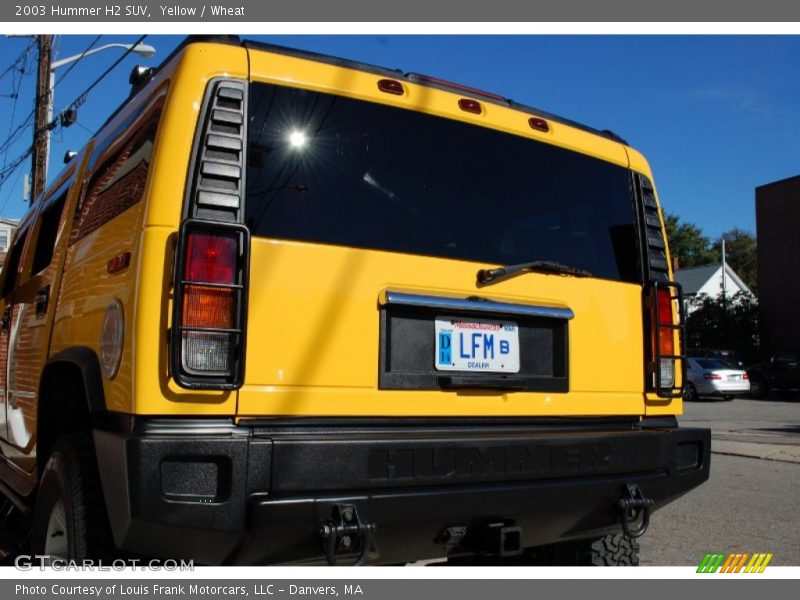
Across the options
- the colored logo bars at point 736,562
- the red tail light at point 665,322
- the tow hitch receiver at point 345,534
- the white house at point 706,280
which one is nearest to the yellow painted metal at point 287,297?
the tow hitch receiver at point 345,534

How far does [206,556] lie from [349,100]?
5.56 ft

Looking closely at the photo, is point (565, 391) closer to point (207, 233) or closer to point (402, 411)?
point (402, 411)

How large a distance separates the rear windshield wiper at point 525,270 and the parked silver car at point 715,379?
19.4 meters

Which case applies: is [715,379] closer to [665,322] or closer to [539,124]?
[665,322]

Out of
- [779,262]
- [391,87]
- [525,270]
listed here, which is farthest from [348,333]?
[779,262]

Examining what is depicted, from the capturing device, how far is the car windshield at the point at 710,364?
21.6 metres

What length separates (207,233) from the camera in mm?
2479

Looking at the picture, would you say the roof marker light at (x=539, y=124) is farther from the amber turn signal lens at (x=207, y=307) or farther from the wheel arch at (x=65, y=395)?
the wheel arch at (x=65, y=395)

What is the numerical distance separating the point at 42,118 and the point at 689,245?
59.3 m

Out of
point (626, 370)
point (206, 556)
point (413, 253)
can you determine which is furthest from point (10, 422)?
point (626, 370)

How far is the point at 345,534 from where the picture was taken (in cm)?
243

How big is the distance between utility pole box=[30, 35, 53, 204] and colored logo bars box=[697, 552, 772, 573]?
51.9ft

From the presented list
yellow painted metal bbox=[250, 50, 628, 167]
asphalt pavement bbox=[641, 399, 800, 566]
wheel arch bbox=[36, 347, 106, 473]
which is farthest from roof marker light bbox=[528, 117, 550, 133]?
asphalt pavement bbox=[641, 399, 800, 566]
